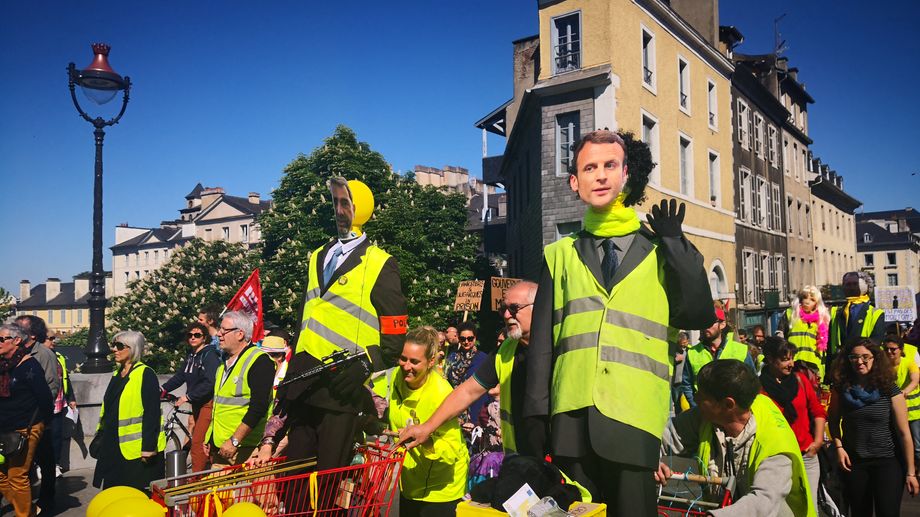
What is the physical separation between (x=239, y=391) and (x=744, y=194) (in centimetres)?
3009

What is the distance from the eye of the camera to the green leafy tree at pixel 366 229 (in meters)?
29.5

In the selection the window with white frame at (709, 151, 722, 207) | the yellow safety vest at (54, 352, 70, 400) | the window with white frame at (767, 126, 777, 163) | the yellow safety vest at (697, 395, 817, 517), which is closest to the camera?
the yellow safety vest at (697, 395, 817, 517)

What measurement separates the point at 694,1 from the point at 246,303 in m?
24.9

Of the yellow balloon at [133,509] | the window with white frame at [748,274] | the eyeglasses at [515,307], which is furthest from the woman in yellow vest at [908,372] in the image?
the window with white frame at [748,274]

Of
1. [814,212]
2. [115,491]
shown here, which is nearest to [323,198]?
[115,491]

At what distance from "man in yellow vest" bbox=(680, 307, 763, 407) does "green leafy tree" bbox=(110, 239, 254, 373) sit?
33.5 meters

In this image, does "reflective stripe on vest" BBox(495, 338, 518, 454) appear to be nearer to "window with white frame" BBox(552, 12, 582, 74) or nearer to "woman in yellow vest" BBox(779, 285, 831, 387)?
"woman in yellow vest" BBox(779, 285, 831, 387)

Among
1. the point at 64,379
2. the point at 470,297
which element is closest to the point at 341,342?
the point at 64,379

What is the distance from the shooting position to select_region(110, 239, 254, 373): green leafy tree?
133 ft

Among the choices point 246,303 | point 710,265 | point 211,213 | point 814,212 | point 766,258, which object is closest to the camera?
point 246,303

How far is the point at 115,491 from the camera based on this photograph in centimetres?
351

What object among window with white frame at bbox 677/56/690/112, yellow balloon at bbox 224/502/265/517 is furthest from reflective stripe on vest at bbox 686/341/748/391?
window with white frame at bbox 677/56/690/112

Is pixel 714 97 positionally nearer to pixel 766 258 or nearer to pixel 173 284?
pixel 766 258

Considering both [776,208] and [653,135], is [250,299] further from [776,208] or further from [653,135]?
[776,208]
